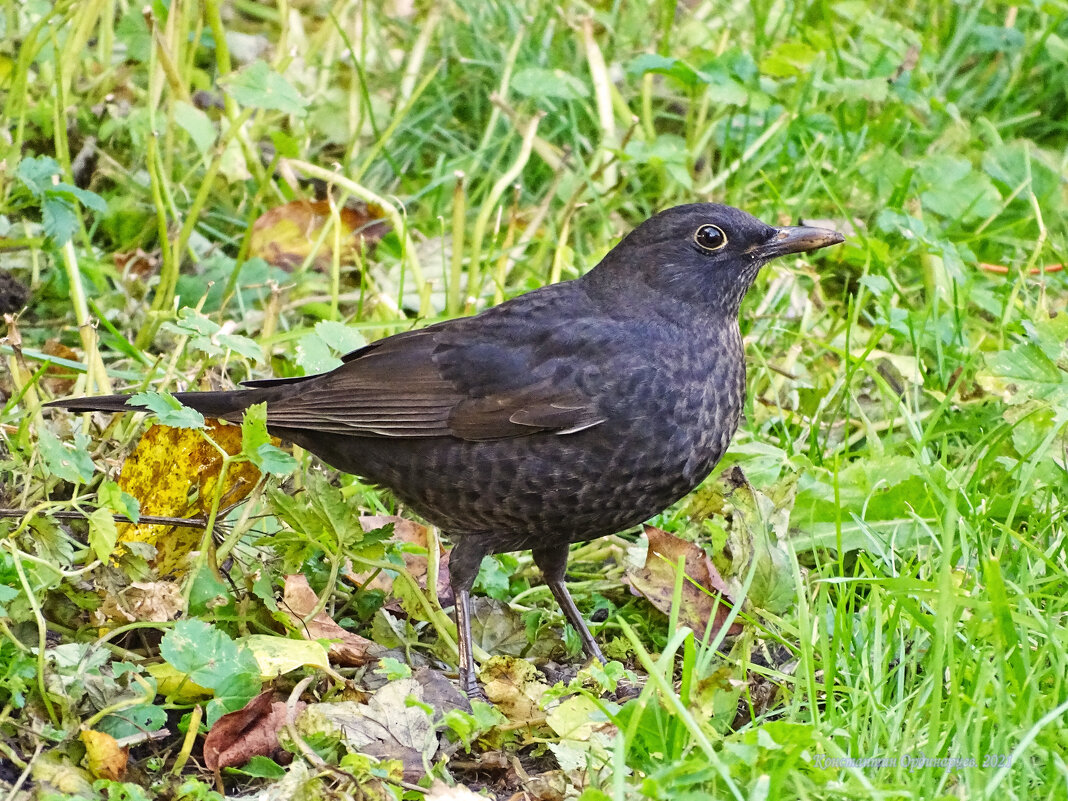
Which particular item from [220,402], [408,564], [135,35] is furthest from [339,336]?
[135,35]

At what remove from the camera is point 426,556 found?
13.6 ft

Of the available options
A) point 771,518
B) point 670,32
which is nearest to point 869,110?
point 670,32

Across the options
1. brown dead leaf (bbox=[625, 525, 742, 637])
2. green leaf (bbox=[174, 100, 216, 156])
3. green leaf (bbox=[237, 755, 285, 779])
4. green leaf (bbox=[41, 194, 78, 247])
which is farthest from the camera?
green leaf (bbox=[174, 100, 216, 156])

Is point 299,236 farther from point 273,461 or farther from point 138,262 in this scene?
point 273,461

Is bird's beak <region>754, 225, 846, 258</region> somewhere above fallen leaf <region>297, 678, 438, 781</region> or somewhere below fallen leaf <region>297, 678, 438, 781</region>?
above

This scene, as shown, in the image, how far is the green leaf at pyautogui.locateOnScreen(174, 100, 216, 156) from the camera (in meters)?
5.16

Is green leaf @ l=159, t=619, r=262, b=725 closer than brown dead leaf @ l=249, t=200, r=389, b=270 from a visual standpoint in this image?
Yes

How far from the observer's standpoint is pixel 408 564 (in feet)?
13.7

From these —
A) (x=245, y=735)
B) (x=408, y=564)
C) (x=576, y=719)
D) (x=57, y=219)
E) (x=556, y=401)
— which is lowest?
(x=408, y=564)

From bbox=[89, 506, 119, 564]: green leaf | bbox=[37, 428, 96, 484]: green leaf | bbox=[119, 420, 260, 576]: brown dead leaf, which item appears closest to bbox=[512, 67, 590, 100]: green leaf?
bbox=[119, 420, 260, 576]: brown dead leaf

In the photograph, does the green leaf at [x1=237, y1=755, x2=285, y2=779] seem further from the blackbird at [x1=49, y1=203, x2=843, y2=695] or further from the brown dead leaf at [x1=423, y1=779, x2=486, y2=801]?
the blackbird at [x1=49, y1=203, x2=843, y2=695]

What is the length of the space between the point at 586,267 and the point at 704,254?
1497 millimetres

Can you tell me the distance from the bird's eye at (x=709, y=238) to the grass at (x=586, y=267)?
0.56 m

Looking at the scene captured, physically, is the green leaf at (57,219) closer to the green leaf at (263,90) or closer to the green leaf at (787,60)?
the green leaf at (263,90)
